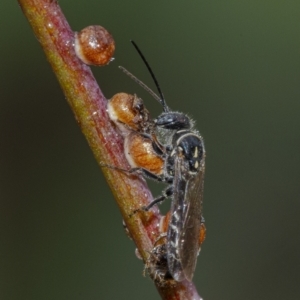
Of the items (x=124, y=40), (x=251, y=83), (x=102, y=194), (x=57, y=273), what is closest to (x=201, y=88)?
(x=251, y=83)

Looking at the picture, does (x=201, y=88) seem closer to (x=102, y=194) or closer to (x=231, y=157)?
(x=231, y=157)

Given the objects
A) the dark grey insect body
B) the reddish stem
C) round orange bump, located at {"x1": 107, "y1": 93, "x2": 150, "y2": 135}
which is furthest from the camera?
the dark grey insect body

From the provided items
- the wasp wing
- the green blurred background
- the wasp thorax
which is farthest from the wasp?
the green blurred background

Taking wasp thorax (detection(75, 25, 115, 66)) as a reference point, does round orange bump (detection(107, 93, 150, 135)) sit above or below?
below

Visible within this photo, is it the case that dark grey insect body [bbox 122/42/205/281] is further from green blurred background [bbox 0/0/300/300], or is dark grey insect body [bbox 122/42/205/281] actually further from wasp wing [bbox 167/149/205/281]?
green blurred background [bbox 0/0/300/300]

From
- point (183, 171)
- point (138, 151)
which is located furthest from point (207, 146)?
point (138, 151)

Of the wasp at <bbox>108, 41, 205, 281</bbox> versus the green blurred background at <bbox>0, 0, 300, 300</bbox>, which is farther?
the green blurred background at <bbox>0, 0, 300, 300</bbox>

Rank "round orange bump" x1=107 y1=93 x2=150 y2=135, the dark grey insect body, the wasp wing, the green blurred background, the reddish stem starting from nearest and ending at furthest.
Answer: the reddish stem, "round orange bump" x1=107 y1=93 x2=150 y2=135, the wasp wing, the dark grey insect body, the green blurred background

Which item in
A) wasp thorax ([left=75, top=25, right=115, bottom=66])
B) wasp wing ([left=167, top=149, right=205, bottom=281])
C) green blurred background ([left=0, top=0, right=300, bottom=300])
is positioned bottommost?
wasp wing ([left=167, top=149, right=205, bottom=281])
